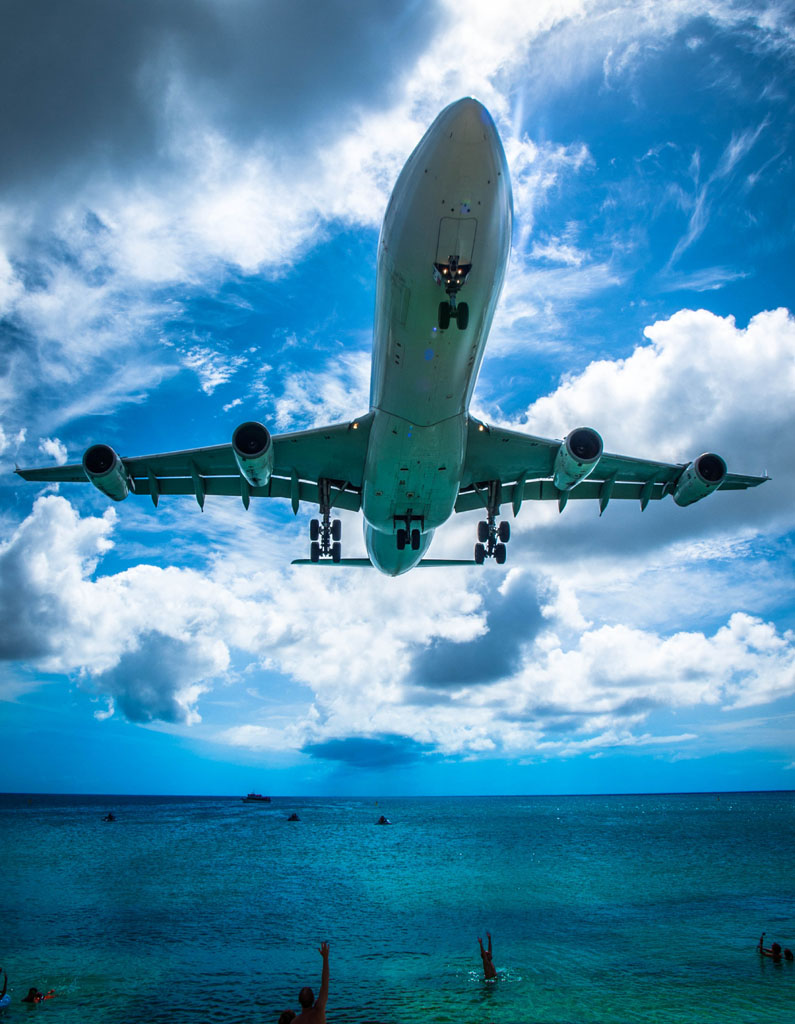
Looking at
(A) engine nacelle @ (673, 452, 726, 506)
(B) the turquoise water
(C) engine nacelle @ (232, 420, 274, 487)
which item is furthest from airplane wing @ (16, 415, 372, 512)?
(B) the turquoise water

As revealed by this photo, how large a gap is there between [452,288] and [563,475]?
770 centimetres

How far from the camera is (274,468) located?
22.4 m

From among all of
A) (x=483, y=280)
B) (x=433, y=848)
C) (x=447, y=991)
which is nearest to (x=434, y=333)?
(x=483, y=280)

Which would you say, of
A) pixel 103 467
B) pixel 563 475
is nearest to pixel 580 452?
pixel 563 475

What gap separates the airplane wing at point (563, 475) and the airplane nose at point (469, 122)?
8820mm

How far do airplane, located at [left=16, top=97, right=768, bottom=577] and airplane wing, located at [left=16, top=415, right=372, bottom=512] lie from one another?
0.19ft

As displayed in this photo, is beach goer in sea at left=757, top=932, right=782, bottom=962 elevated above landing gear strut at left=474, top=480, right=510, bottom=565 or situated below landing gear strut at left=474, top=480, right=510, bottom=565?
below

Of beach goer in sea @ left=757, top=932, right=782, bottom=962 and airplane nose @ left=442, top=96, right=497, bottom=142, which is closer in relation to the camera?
airplane nose @ left=442, top=96, right=497, bottom=142

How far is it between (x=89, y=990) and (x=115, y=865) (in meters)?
40.5

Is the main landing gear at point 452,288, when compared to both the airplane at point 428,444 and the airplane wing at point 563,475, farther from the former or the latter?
the airplane wing at point 563,475

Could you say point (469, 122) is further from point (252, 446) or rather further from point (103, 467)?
point (103, 467)

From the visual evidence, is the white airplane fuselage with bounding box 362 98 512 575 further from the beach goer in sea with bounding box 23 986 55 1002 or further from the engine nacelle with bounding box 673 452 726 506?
the beach goer in sea with bounding box 23 986 55 1002

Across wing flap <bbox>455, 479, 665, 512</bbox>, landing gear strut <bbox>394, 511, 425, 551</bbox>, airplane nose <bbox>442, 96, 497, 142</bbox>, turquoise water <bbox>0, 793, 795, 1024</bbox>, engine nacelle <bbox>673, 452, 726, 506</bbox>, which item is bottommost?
turquoise water <bbox>0, 793, 795, 1024</bbox>

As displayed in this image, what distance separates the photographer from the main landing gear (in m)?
13.7
